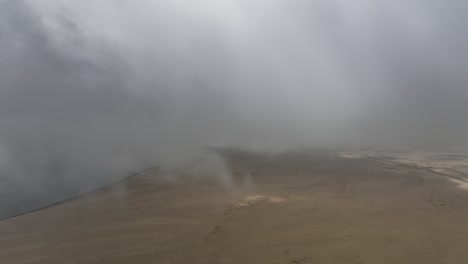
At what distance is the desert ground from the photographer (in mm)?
7465

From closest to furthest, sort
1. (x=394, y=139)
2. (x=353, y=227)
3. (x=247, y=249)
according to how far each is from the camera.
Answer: (x=247, y=249), (x=353, y=227), (x=394, y=139)

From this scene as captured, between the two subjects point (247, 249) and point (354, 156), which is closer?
point (247, 249)

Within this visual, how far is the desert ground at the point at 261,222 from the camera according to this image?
746cm

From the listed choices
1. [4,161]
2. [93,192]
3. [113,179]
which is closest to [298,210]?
[93,192]

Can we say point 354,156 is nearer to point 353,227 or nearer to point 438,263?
point 353,227

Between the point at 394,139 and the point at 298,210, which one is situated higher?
Result: the point at 394,139

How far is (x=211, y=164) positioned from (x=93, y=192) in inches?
192

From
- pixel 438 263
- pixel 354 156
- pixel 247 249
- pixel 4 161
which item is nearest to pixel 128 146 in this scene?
pixel 4 161

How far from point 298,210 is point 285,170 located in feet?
16.4

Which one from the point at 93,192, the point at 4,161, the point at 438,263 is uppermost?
the point at 4,161

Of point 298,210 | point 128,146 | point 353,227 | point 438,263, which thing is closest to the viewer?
point 438,263

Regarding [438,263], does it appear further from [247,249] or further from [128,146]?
[128,146]

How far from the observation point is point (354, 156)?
17797 mm

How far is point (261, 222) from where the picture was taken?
9078 millimetres
